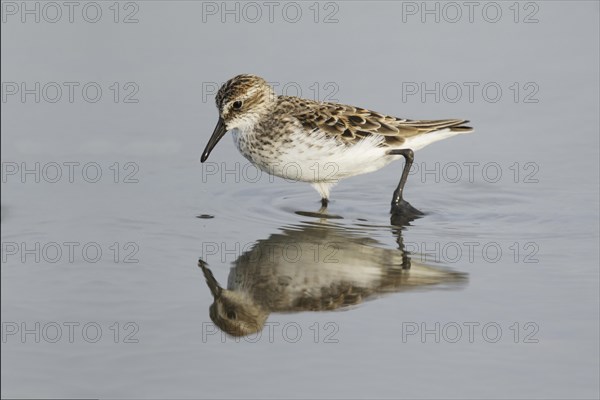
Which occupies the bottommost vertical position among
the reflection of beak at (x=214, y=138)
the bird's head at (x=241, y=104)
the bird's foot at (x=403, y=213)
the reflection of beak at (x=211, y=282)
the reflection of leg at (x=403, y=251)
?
the reflection of beak at (x=211, y=282)

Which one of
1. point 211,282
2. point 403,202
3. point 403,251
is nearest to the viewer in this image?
point 211,282

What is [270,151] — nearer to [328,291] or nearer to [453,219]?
[453,219]

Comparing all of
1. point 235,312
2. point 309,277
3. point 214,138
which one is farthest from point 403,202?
point 235,312

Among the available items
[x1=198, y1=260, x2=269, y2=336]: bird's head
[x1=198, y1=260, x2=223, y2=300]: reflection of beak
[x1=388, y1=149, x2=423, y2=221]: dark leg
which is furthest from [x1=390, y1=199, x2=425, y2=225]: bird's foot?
[x1=198, y1=260, x2=269, y2=336]: bird's head

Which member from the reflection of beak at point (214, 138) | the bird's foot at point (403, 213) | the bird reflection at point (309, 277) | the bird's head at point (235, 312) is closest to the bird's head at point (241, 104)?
the reflection of beak at point (214, 138)

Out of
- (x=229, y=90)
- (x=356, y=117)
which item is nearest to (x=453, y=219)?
(x=356, y=117)

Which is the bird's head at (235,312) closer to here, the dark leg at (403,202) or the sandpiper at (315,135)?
the sandpiper at (315,135)

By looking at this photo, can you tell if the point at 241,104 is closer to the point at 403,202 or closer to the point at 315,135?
the point at 315,135
